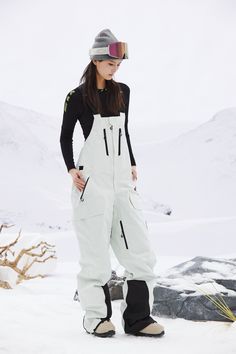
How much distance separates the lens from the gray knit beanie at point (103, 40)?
9.63 feet

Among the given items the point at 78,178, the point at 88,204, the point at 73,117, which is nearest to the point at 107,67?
the point at 73,117

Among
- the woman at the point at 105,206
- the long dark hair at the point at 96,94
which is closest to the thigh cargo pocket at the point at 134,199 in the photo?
the woman at the point at 105,206

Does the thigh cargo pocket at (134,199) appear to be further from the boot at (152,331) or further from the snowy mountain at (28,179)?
the snowy mountain at (28,179)

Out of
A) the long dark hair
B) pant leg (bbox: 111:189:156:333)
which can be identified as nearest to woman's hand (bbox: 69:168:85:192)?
pant leg (bbox: 111:189:156:333)

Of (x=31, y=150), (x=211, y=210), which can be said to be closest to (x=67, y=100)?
(x=211, y=210)

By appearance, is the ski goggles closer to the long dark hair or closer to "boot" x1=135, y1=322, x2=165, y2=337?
the long dark hair

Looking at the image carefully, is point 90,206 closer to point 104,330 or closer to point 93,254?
point 93,254

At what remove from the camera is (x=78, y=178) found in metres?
2.88

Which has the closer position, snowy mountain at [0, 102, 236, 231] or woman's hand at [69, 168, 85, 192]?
woman's hand at [69, 168, 85, 192]

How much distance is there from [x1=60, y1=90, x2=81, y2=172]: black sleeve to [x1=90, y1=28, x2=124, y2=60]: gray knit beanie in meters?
0.20

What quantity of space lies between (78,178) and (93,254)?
0.35 metres

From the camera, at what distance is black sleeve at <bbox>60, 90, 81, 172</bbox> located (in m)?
2.93

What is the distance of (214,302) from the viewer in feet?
11.2

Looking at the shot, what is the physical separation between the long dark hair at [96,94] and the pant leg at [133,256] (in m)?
0.40
